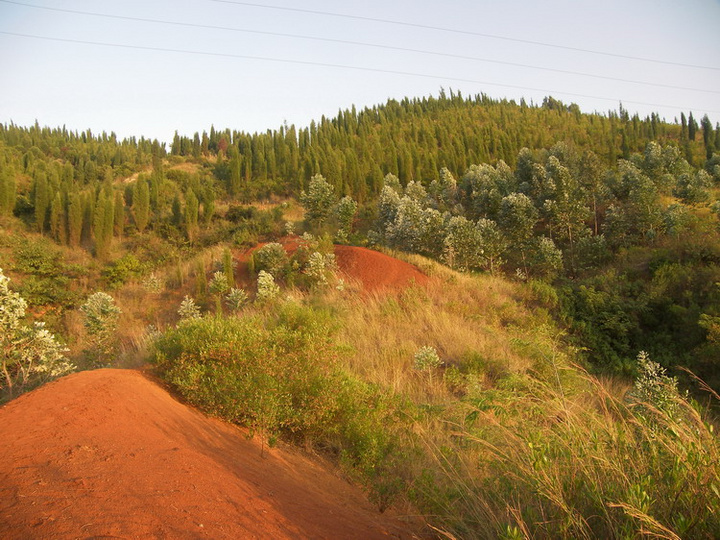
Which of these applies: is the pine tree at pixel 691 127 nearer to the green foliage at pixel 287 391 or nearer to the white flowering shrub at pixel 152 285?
the white flowering shrub at pixel 152 285

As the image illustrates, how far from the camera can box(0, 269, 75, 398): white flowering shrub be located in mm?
5449

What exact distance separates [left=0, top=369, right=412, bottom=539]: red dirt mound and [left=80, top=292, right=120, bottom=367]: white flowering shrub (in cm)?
446

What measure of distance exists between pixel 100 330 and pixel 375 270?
788 centimetres

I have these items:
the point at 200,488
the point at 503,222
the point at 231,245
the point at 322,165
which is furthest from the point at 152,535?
the point at 322,165

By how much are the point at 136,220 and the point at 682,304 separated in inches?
1158

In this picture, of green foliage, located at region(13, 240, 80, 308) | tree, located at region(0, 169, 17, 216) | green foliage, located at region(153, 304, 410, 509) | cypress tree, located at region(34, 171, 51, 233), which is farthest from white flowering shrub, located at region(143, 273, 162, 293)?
tree, located at region(0, 169, 17, 216)

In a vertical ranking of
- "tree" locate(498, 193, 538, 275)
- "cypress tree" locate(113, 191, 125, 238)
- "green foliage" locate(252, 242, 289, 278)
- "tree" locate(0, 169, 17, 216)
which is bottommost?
"green foliage" locate(252, 242, 289, 278)

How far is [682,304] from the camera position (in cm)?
1209

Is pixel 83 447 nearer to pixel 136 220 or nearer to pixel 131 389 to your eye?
pixel 131 389

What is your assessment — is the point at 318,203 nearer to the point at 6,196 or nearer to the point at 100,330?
the point at 100,330

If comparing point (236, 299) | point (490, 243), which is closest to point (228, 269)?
point (236, 299)

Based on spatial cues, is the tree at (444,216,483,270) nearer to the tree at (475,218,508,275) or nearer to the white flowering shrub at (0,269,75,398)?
the tree at (475,218,508,275)

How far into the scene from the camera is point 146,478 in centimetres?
249

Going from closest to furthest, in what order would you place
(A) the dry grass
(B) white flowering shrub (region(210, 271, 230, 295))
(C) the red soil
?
1. (A) the dry grass
2. (C) the red soil
3. (B) white flowering shrub (region(210, 271, 230, 295))
